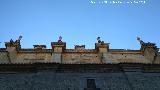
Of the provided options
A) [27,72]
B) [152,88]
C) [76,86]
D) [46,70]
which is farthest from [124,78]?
[27,72]

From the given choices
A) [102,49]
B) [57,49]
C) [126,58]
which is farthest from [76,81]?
[126,58]

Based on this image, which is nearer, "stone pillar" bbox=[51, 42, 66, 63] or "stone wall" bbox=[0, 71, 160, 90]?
"stone wall" bbox=[0, 71, 160, 90]

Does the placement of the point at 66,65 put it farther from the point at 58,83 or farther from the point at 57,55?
the point at 57,55

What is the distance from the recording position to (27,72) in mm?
22500

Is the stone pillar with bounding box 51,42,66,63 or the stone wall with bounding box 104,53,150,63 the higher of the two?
the stone pillar with bounding box 51,42,66,63

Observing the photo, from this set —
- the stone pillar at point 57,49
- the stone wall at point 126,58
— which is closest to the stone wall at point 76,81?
the stone wall at point 126,58

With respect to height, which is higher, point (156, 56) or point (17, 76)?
point (156, 56)

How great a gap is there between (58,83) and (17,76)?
11.3 feet

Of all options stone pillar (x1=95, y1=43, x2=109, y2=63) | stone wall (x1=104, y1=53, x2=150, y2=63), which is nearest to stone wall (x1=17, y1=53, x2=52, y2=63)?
stone pillar (x1=95, y1=43, x2=109, y2=63)

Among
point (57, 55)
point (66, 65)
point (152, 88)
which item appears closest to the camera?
point (152, 88)

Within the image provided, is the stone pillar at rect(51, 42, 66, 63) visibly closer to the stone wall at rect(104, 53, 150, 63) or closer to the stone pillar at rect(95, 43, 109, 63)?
the stone pillar at rect(95, 43, 109, 63)

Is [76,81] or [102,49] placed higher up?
[102,49]

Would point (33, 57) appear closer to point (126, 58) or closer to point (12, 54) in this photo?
point (12, 54)

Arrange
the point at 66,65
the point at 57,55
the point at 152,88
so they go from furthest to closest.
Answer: the point at 57,55 → the point at 66,65 → the point at 152,88
